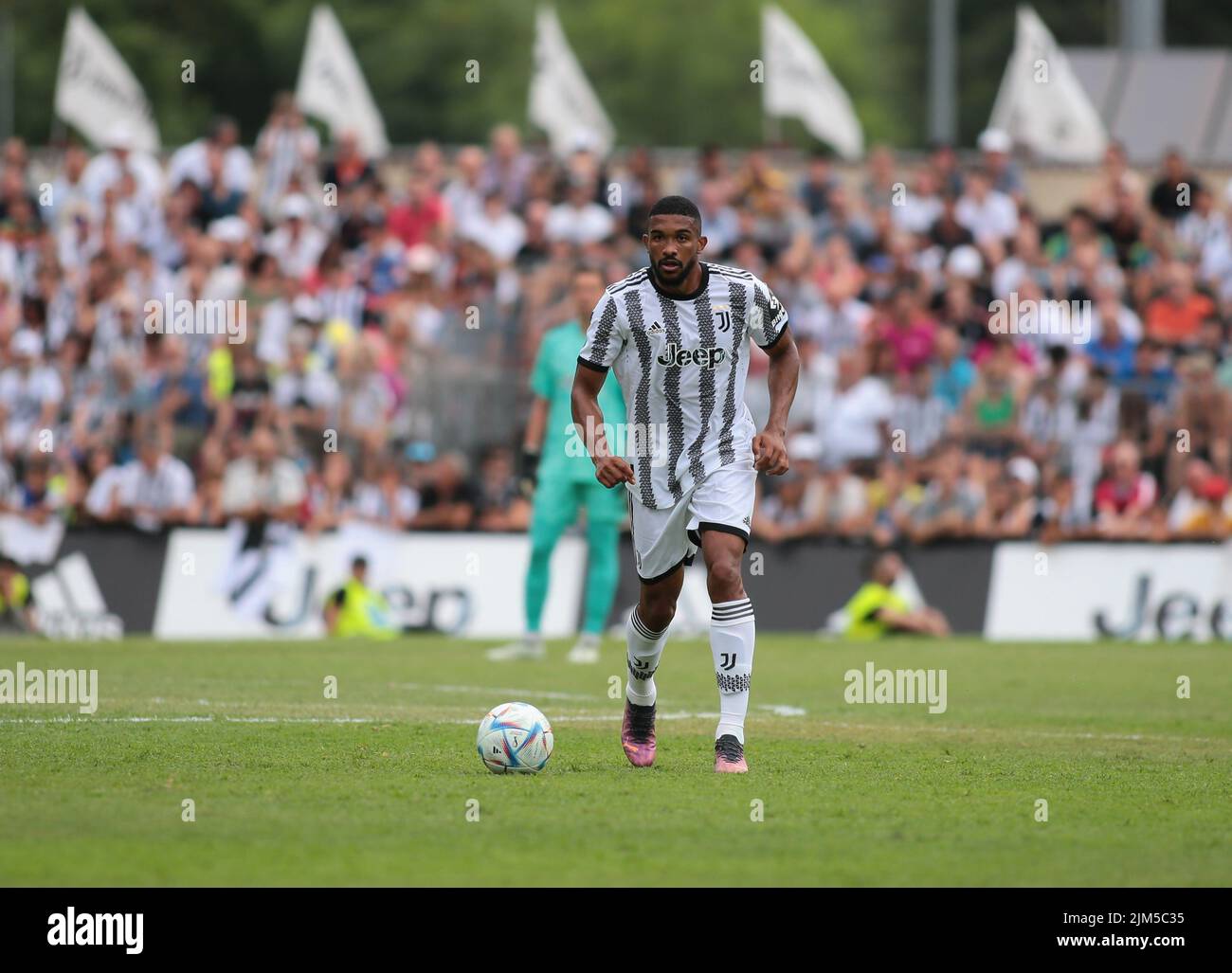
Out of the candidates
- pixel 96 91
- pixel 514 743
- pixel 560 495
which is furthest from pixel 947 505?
pixel 96 91

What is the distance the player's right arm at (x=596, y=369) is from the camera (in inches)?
384

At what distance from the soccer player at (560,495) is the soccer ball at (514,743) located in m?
6.72

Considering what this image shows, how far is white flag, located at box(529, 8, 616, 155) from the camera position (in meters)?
28.0

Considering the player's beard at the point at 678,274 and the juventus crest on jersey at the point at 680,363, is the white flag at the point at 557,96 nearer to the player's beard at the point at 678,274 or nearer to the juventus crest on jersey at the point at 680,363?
the juventus crest on jersey at the point at 680,363

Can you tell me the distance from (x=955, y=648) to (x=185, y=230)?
10696mm

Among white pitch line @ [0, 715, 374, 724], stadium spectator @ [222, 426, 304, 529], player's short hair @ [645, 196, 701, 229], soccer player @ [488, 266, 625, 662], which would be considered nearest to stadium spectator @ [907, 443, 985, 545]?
soccer player @ [488, 266, 625, 662]

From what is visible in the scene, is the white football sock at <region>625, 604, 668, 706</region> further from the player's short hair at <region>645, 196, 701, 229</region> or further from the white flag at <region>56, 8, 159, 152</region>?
the white flag at <region>56, 8, 159, 152</region>

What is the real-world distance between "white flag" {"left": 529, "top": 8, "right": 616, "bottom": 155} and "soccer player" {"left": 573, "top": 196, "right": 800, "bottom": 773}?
18.3 m

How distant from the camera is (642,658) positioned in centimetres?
1005

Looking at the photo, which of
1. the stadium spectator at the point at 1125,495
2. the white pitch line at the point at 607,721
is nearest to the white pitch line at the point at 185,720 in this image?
the white pitch line at the point at 607,721

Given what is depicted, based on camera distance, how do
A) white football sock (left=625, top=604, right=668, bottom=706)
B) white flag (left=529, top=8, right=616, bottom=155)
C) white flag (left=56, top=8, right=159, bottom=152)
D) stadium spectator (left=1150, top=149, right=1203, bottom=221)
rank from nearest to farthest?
white football sock (left=625, top=604, right=668, bottom=706)
stadium spectator (left=1150, top=149, right=1203, bottom=221)
white flag (left=56, top=8, right=159, bottom=152)
white flag (left=529, top=8, right=616, bottom=155)

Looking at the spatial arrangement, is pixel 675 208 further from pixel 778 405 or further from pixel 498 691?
pixel 498 691
